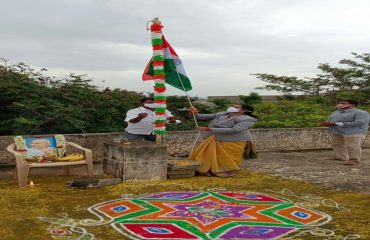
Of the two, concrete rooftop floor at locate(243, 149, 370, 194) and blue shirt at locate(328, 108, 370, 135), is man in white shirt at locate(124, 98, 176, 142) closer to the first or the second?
concrete rooftop floor at locate(243, 149, 370, 194)

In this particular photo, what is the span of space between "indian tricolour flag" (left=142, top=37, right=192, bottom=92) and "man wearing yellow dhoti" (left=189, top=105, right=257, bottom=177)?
0.58 metres

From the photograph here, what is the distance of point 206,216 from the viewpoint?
5.70 m

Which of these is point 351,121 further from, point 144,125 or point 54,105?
point 54,105

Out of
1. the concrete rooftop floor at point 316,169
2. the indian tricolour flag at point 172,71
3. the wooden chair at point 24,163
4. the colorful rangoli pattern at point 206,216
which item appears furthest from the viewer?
the indian tricolour flag at point 172,71

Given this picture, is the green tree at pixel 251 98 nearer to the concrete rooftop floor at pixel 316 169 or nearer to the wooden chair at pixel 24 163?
the concrete rooftop floor at pixel 316 169

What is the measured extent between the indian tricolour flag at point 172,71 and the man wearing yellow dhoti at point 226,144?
1.91 ft

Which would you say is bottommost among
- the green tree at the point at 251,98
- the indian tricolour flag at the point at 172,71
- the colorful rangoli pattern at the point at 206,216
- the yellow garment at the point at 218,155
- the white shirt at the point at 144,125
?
the colorful rangoli pattern at the point at 206,216

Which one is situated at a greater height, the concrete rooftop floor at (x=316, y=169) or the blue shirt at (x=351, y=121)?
the blue shirt at (x=351, y=121)

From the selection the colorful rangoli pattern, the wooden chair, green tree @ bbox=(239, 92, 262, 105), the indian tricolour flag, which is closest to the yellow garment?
the indian tricolour flag

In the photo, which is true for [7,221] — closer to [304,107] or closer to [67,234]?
[67,234]

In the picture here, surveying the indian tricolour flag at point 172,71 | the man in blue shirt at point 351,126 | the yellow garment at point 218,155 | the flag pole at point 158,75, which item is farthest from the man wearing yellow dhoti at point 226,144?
the man in blue shirt at point 351,126

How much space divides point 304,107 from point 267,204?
413 inches

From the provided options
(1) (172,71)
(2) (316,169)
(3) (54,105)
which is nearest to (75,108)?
(3) (54,105)

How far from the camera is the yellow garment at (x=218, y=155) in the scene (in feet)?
29.0
